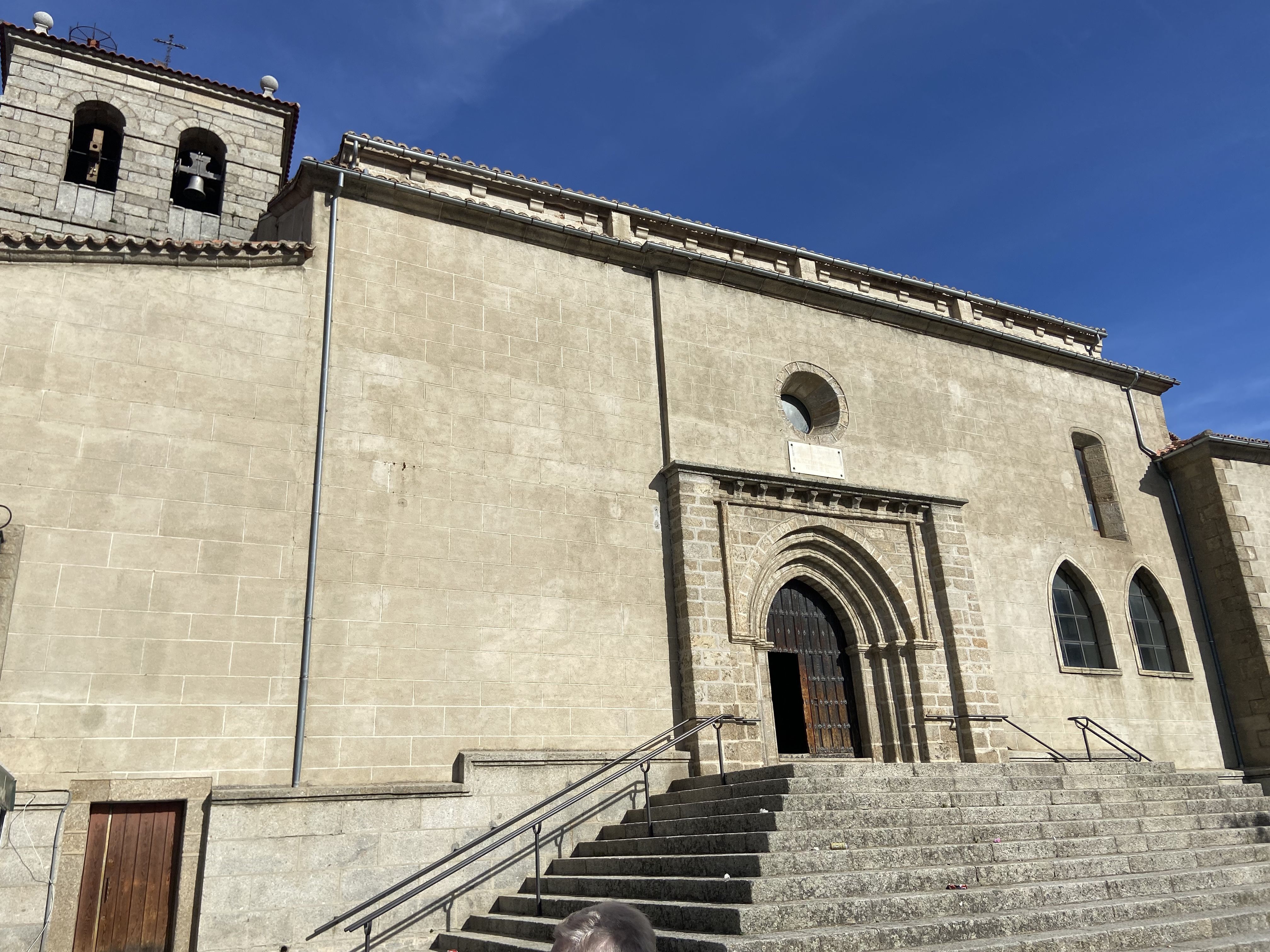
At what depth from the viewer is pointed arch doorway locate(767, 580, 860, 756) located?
12.3 metres

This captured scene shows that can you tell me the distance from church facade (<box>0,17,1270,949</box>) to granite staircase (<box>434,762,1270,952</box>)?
65.8 inches

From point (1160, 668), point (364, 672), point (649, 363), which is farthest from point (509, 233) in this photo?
point (1160, 668)

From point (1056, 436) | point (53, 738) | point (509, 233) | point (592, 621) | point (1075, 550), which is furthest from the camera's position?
point (1056, 436)

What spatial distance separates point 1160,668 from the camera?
49.7 feet

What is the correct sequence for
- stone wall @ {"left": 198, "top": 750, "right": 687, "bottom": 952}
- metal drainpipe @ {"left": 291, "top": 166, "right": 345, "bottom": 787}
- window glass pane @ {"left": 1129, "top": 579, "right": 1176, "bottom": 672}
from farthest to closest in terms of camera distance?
window glass pane @ {"left": 1129, "top": 579, "right": 1176, "bottom": 672} < metal drainpipe @ {"left": 291, "top": 166, "right": 345, "bottom": 787} < stone wall @ {"left": 198, "top": 750, "right": 687, "bottom": 952}

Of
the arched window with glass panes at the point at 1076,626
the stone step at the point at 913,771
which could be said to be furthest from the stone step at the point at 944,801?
the arched window with glass panes at the point at 1076,626

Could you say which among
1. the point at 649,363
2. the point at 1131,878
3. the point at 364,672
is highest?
the point at 649,363

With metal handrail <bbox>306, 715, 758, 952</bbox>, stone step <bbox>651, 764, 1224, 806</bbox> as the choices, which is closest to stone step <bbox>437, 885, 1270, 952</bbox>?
metal handrail <bbox>306, 715, 758, 952</bbox>

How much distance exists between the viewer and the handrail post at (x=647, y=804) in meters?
9.10

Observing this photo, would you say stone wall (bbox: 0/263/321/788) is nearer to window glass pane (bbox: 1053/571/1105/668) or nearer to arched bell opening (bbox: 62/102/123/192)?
Result: arched bell opening (bbox: 62/102/123/192)

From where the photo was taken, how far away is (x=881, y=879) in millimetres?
6801

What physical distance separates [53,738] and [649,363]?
7.87m

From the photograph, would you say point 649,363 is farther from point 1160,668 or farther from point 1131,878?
point 1160,668

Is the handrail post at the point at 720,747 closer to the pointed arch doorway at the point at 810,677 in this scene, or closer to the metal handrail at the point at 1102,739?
the pointed arch doorway at the point at 810,677
